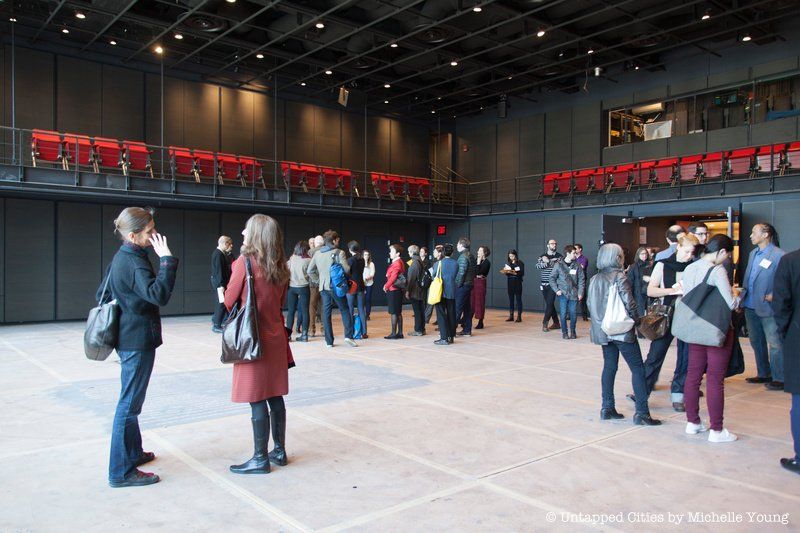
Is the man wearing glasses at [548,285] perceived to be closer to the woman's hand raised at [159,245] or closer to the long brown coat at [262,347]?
the long brown coat at [262,347]

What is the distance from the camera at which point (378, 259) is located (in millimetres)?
18578

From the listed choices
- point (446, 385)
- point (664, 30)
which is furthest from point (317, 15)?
point (446, 385)

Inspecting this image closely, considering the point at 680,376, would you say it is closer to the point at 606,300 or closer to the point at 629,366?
the point at 629,366

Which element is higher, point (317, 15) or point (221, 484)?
point (317, 15)

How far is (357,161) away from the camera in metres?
19.5

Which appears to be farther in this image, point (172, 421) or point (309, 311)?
point (309, 311)

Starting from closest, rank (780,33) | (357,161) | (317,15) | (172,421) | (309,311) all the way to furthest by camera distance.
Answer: (172,421), (309,311), (317,15), (780,33), (357,161)

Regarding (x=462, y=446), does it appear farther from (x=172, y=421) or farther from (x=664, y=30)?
(x=664, y=30)

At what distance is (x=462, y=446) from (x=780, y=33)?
15575 mm

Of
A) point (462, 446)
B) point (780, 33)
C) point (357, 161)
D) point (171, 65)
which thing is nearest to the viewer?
point (462, 446)

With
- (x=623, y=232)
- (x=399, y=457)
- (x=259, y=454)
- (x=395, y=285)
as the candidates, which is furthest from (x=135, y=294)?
(x=623, y=232)

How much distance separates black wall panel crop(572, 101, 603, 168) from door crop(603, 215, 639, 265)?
3.78m

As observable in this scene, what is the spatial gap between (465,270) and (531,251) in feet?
26.1

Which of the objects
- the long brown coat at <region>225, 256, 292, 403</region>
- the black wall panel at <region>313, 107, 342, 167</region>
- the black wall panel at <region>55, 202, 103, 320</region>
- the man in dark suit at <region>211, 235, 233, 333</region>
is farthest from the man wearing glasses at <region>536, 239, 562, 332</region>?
the black wall panel at <region>55, 202, 103, 320</region>
